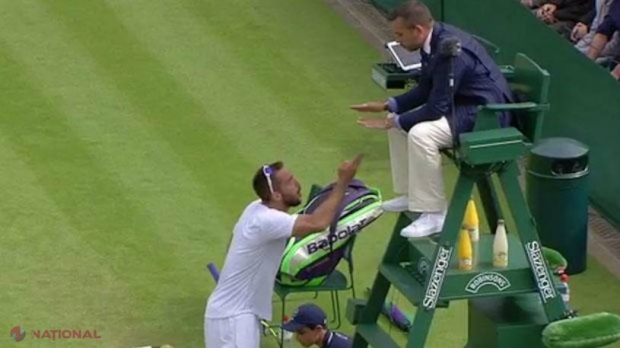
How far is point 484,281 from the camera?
34.8 ft

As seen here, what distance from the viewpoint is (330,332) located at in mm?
11742

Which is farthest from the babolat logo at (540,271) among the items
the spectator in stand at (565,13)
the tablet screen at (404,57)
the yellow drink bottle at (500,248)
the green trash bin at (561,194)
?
the spectator in stand at (565,13)

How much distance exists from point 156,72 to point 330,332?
5.96 m

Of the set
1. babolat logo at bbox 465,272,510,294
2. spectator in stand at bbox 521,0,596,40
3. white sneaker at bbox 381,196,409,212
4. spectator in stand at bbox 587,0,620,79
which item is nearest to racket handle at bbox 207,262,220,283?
white sneaker at bbox 381,196,409,212

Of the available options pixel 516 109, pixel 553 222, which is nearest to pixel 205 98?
pixel 553 222

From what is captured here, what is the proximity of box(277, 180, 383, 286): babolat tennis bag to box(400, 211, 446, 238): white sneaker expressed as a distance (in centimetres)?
109

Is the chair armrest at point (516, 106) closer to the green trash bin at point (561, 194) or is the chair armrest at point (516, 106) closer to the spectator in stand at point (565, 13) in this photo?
the green trash bin at point (561, 194)

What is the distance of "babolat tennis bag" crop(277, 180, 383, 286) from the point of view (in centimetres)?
1189

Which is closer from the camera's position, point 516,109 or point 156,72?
point 516,109

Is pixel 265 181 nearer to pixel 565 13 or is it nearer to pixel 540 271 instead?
pixel 540 271

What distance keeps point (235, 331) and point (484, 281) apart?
1.71m

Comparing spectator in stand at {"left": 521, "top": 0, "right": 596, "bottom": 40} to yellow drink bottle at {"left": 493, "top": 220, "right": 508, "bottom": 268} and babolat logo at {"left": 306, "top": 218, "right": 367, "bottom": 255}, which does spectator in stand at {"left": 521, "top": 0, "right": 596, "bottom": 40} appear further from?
yellow drink bottle at {"left": 493, "top": 220, "right": 508, "bottom": 268}

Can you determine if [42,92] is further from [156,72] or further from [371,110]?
[371,110]

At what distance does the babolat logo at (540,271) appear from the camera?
10562 mm
